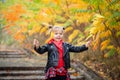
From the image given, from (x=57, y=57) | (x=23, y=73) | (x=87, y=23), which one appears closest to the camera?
(x=57, y=57)

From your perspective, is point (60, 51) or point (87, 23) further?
point (87, 23)

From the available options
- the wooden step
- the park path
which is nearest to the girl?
the park path

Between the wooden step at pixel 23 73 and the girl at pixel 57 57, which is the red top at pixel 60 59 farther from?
the wooden step at pixel 23 73

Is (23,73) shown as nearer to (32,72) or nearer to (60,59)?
(32,72)

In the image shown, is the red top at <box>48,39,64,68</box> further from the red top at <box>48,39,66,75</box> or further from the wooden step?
the wooden step

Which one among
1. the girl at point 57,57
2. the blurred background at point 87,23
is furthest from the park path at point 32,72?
the girl at point 57,57

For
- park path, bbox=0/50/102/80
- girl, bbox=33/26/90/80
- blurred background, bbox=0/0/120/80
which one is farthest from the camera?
park path, bbox=0/50/102/80

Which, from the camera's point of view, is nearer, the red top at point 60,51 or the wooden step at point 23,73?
the red top at point 60,51

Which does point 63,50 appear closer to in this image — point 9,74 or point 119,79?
point 119,79

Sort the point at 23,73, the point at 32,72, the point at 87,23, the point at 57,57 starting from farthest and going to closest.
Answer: the point at 87,23
the point at 32,72
the point at 23,73
the point at 57,57

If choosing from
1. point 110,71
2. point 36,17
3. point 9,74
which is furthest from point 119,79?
point 36,17

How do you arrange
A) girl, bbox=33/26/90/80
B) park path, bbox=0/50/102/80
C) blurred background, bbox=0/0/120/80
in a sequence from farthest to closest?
1. park path, bbox=0/50/102/80
2. blurred background, bbox=0/0/120/80
3. girl, bbox=33/26/90/80

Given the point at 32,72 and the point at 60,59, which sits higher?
the point at 60,59

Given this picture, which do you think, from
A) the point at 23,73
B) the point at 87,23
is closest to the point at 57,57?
the point at 23,73
